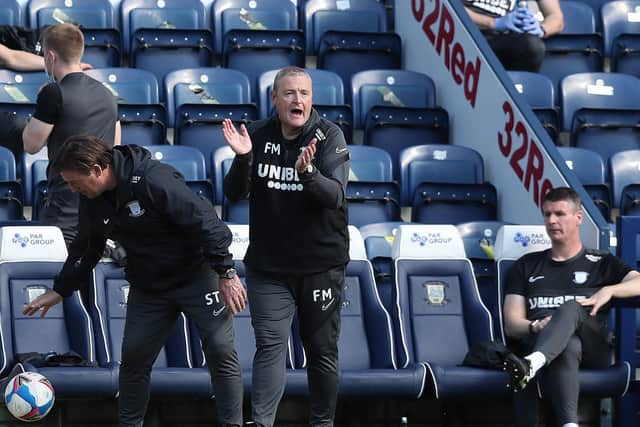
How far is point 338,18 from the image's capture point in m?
10.5

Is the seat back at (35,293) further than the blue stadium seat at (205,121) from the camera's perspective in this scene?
No

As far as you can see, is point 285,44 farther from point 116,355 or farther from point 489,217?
point 116,355

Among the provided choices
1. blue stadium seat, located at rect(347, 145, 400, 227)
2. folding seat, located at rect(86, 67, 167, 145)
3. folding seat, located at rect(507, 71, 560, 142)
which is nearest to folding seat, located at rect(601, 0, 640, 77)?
folding seat, located at rect(507, 71, 560, 142)

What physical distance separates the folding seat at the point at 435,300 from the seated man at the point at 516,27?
2.69 meters

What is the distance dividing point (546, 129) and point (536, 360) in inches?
118

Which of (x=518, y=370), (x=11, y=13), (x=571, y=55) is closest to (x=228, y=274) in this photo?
(x=518, y=370)

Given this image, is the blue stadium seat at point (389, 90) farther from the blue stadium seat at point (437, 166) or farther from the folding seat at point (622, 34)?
the folding seat at point (622, 34)

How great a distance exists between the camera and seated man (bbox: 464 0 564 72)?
1022 centimetres

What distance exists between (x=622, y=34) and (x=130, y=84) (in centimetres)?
375

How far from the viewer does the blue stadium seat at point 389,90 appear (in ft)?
32.1

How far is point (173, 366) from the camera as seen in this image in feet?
24.8

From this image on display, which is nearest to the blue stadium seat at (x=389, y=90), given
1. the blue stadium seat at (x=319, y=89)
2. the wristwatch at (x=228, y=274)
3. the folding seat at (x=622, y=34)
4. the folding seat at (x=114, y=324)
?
the blue stadium seat at (x=319, y=89)

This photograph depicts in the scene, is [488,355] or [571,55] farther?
[571,55]

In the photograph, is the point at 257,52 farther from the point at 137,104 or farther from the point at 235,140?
the point at 235,140
